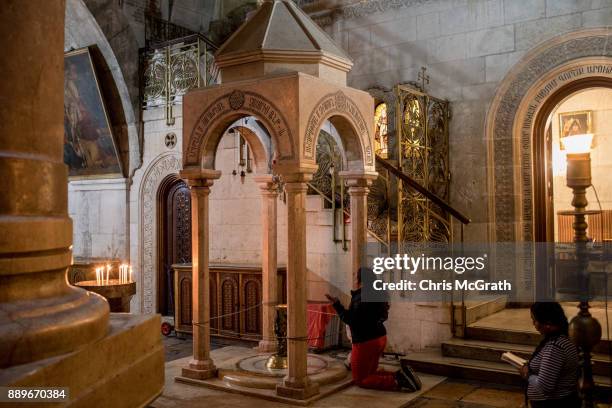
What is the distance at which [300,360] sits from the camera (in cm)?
539

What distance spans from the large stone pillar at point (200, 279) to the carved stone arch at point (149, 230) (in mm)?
4308

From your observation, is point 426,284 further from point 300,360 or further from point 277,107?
point 277,107

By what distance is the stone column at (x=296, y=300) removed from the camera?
538 cm

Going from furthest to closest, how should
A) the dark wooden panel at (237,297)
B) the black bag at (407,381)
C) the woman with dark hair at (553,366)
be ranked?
the dark wooden panel at (237,297)
the black bag at (407,381)
the woman with dark hair at (553,366)

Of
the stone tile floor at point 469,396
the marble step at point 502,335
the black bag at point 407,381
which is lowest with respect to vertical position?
the stone tile floor at point 469,396

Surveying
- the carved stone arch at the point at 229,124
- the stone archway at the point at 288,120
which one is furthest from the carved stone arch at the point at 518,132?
the carved stone arch at the point at 229,124

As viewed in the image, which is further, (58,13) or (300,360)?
(300,360)

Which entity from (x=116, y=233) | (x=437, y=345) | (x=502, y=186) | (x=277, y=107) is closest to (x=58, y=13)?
(x=277, y=107)

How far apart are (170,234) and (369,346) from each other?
5.60 meters

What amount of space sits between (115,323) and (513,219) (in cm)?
712

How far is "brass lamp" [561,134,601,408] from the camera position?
4.49 m

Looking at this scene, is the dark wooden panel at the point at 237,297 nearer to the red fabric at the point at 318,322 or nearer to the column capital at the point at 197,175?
the red fabric at the point at 318,322

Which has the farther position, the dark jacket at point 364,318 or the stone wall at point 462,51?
the stone wall at point 462,51

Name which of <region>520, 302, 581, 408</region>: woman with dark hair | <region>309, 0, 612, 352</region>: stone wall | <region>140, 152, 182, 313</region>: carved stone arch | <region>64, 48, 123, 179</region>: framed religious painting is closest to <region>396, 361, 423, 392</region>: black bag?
<region>309, 0, 612, 352</region>: stone wall
